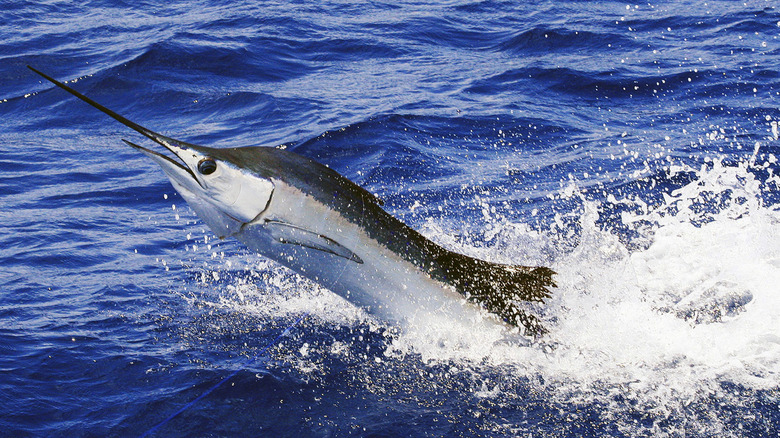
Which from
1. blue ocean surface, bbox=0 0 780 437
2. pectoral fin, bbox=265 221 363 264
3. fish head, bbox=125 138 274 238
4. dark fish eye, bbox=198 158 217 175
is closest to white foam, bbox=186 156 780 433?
blue ocean surface, bbox=0 0 780 437

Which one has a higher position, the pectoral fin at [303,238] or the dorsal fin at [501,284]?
the dorsal fin at [501,284]

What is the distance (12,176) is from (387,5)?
366 inches

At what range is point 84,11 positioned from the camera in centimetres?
1608

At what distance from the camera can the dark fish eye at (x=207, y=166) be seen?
4.12 meters

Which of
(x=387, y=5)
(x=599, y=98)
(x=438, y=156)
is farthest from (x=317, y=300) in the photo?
(x=387, y=5)

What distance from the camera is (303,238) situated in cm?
434

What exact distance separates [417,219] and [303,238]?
301cm

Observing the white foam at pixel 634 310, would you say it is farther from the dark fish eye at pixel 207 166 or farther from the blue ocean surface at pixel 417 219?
the dark fish eye at pixel 207 166

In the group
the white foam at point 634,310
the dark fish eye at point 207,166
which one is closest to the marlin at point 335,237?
the dark fish eye at point 207,166

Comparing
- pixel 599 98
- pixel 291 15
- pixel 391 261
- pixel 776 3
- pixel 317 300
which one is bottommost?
pixel 317 300

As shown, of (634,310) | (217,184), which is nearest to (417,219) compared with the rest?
(634,310)

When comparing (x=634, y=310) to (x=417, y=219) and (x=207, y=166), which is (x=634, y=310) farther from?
(x=207, y=166)

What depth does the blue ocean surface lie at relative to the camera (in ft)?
14.5

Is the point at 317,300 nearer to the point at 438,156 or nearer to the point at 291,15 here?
the point at 438,156
